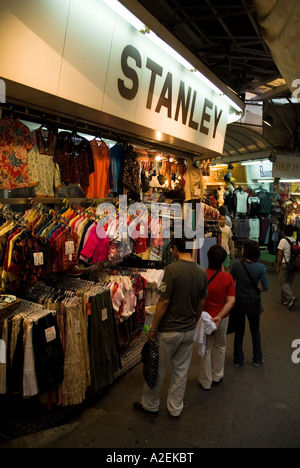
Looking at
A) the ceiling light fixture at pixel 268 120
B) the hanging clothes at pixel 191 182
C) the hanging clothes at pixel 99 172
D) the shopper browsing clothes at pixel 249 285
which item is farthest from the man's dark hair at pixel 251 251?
the ceiling light fixture at pixel 268 120

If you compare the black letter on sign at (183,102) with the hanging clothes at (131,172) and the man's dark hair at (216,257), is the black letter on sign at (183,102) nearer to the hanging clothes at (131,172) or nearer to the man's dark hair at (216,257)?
the hanging clothes at (131,172)

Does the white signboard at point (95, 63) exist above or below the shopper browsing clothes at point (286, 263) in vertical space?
above

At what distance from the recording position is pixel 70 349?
304 centimetres

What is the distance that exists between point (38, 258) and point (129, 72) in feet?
7.28

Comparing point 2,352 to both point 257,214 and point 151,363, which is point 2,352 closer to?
point 151,363

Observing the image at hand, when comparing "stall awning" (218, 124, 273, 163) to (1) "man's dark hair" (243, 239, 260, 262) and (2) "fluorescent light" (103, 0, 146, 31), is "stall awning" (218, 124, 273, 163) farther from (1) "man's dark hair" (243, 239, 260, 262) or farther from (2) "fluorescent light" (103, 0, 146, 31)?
(2) "fluorescent light" (103, 0, 146, 31)

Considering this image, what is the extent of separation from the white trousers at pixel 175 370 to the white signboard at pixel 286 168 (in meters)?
6.77

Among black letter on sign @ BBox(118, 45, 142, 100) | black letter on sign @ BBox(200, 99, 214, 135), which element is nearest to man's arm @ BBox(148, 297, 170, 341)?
black letter on sign @ BBox(118, 45, 142, 100)

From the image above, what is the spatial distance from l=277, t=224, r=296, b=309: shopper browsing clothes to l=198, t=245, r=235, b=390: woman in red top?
3730 mm

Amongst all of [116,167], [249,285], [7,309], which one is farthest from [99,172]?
[249,285]

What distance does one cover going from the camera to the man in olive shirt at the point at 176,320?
120 inches

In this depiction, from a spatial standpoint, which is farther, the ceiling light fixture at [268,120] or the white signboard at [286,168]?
the ceiling light fixture at [268,120]

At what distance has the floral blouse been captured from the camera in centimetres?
288

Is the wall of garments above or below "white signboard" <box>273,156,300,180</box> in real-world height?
below
